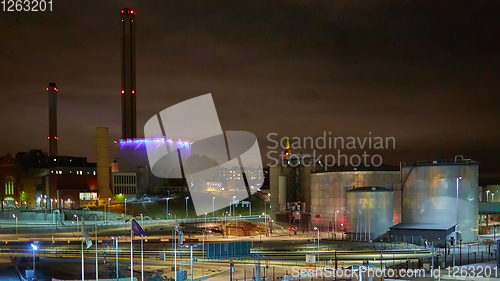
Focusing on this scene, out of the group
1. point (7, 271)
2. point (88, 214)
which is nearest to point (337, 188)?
point (88, 214)

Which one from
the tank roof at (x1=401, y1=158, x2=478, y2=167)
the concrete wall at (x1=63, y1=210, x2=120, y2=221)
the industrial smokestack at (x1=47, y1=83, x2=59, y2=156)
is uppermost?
the industrial smokestack at (x1=47, y1=83, x2=59, y2=156)

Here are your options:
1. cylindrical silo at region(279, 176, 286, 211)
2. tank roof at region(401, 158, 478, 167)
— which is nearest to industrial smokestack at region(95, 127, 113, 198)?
cylindrical silo at region(279, 176, 286, 211)

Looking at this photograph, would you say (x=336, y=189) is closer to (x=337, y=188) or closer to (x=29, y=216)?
(x=337, y=188)

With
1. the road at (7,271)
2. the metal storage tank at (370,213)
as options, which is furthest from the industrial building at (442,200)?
the road at (7,271)

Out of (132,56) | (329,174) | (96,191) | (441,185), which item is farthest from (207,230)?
(132,56)

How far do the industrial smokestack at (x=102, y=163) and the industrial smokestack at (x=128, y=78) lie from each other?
13915 millimetres

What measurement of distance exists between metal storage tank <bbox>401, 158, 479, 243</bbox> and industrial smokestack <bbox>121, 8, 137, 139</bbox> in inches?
3472

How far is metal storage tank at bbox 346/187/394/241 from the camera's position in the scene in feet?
236

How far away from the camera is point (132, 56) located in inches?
5541

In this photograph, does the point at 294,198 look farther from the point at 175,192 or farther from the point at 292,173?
the point at 175,192

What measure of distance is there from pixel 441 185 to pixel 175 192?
279ft

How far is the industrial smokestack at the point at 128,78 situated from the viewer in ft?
451

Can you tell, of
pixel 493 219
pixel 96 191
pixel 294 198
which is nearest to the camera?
pixel 493 219

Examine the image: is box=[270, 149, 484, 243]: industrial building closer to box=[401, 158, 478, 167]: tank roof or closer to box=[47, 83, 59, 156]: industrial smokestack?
box=[401, 158, 478, 167]: tank roof
